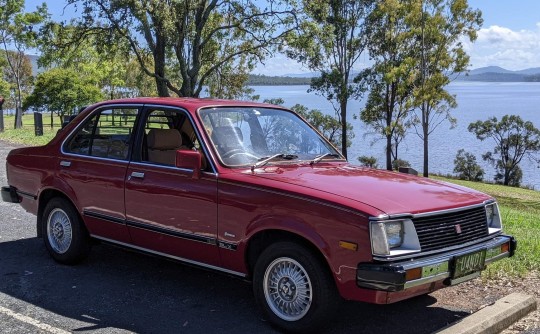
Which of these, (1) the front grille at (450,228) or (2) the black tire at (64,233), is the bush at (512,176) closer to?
(1) the front grille at (450,228)

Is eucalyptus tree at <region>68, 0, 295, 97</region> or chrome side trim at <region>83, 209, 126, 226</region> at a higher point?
eucalyptus tree at <region>68, 0, 295, 97</region>

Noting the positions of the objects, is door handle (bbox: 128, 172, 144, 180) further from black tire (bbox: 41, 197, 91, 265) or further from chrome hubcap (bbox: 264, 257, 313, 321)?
chrome hubcap (bbox: 264, 257, 313, 321)

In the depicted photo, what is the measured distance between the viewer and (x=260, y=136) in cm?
530

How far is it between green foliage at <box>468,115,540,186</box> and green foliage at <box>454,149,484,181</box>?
379cm

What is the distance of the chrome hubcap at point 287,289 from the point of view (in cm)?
418

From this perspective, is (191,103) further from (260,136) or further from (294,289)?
(294,289)

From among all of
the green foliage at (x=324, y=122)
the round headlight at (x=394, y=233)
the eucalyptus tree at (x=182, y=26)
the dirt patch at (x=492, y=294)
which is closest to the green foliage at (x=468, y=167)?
the green foliage at (x=324, y=122)

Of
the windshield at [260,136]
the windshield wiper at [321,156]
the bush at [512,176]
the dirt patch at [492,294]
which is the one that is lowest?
the bush at [512,176]

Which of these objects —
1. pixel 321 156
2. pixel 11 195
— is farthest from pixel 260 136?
pixel 11 195

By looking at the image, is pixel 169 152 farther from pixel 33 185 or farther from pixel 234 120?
pixel 33 185

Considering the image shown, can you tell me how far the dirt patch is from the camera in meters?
4.69

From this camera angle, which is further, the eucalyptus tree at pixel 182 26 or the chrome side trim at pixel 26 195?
the eucalyptus tree at pixel 182 26

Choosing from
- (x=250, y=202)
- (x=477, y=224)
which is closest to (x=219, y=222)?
(x=250, y=202)

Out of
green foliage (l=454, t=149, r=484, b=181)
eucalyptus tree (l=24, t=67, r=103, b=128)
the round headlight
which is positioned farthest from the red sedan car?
green foliage (l=454, t=149, r=484, b=181)
